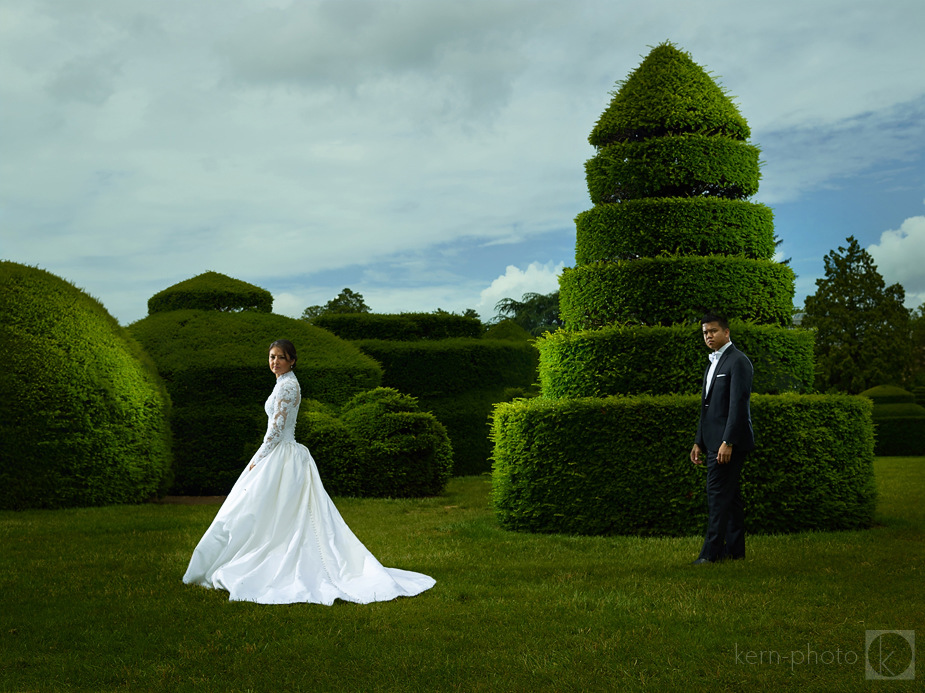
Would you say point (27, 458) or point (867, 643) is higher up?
point (27, 458)

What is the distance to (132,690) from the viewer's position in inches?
173

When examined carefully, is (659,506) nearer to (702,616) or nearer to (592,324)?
(592,324)

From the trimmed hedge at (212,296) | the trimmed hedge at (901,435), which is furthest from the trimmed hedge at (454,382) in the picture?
the trimmed hedge at (901,435)

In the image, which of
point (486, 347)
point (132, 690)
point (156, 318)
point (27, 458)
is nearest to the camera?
point (132, 690)

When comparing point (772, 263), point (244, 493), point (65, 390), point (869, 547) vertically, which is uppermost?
point (772, 263)

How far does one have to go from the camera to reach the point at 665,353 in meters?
10.0

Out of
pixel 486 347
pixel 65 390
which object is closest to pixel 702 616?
pixel 65 390

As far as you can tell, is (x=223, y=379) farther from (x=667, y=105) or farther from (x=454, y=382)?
(x=667, y=105)

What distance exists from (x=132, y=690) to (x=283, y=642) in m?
1.02

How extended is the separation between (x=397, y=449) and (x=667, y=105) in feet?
23.8

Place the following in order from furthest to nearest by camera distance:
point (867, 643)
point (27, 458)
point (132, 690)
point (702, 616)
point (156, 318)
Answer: point (156, 318)
point (27, 458)
point (702, 616)
point (867, 643)
point (132, 690)

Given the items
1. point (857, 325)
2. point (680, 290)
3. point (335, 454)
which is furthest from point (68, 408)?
point (857, 325)

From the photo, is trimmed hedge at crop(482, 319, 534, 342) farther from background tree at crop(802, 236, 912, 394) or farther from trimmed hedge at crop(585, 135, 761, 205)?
background tree at crop(802, 236, 912, 394)

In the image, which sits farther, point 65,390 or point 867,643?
point 65,390
